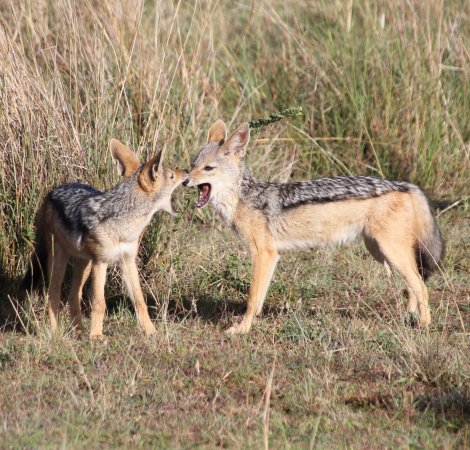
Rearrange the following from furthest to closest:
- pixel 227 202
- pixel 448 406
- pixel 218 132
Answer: pixel 218 132 → pixel 227 202 → pixel 448 406

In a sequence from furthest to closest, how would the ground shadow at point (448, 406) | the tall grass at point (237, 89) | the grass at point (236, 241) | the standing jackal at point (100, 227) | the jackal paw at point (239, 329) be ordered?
the tall grass at point (237, 89), the jackal paw at point (239, 329), the standing jackal at point (100, 227), the grass at point (236, 241), the ground shadow at point (448, 406)

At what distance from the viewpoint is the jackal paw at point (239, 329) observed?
6.87 metres

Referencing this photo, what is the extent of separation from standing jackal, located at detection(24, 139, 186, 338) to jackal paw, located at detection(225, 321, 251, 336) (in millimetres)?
549

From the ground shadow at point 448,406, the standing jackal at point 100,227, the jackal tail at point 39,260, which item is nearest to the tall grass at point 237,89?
the jackal tail at point 39,260

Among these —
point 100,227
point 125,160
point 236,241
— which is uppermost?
point 125,160

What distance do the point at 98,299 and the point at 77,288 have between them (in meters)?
0.47

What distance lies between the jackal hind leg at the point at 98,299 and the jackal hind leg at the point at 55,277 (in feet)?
1.23

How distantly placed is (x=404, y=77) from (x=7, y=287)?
491 cm

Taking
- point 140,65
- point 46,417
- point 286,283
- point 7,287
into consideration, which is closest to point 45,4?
point 140,65

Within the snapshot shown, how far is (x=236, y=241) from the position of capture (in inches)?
348

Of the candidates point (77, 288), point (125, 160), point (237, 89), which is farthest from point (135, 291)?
point (237, 89)

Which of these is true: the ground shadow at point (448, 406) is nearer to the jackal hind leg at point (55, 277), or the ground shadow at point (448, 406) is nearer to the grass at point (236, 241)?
the grass at point (236, 241)

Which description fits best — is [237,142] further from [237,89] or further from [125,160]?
[237,89]

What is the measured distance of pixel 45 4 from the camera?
8.82 metres
